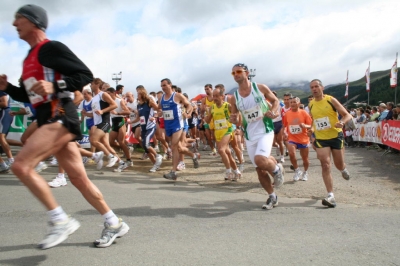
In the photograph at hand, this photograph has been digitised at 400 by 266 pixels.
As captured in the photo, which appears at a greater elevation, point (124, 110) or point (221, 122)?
point (124, 110)

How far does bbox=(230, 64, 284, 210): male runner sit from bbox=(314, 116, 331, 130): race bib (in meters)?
0.99

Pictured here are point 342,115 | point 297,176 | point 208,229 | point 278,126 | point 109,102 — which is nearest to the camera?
point 208,229

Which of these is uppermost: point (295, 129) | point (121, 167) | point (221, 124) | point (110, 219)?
point (221, 124)

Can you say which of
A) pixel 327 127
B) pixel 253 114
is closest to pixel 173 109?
pixel 253 114

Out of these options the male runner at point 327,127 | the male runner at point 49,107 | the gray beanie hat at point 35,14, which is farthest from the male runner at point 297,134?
the gray beanie hat at point 35,14

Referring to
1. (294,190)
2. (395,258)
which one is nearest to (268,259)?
(395,258)

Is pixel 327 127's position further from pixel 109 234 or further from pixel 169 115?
pixel 109 234

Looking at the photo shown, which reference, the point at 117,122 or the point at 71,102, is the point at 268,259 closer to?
the point at 71,102

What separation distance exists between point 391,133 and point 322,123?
7.46m

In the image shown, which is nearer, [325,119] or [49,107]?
[49,107]

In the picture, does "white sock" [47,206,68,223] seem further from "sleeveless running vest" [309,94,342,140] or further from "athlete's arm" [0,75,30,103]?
"sleeveless running vest" [309,94,342,140]

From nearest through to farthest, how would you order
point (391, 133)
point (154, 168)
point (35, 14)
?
point (35, 14) < point (154, 168) < point (391, 133)

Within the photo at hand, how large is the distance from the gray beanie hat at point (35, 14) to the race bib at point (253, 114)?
10.9 ft

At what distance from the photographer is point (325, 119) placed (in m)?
6.23
